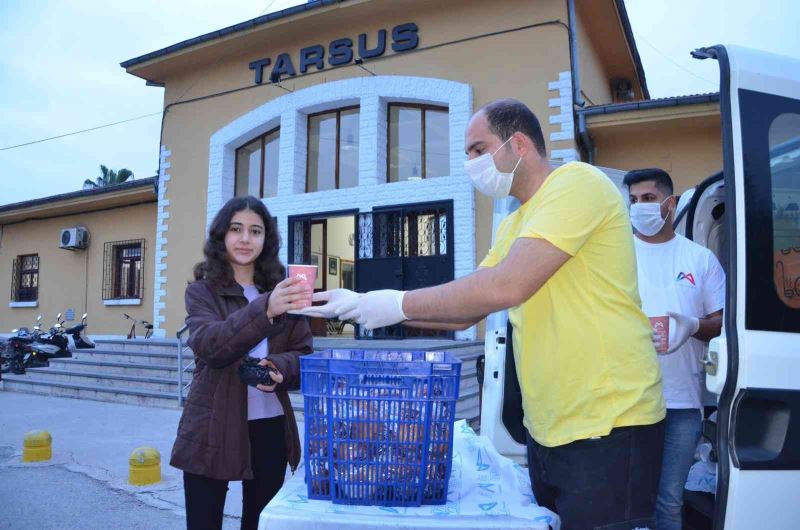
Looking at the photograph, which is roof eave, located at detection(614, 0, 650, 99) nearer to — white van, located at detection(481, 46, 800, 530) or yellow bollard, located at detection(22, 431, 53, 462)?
white van, located at detection(481, 46, 800, 530)

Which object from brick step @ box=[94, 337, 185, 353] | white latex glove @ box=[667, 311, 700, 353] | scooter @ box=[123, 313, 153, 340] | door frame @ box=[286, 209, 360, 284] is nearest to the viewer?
white latex glove @ box=[667, 311, 700, 353]

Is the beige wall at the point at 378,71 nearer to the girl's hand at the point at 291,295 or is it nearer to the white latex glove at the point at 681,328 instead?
the white latex glove at the point at 681,328

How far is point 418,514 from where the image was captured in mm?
1571

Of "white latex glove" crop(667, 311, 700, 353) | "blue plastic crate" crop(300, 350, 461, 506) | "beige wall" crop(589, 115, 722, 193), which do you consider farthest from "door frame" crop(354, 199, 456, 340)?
"blue plastic crate" crop(300, 350, 461, 506)

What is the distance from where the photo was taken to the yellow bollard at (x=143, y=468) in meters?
5.36

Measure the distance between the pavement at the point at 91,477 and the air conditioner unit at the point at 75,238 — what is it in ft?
31.1

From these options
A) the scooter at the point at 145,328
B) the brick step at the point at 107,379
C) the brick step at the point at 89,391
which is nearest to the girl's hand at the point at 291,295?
the brick step at the point at 89,391

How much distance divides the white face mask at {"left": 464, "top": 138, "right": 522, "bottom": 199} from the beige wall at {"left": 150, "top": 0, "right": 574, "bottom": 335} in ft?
28.1

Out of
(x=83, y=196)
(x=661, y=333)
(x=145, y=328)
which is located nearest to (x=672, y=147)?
(x=661, y=333)

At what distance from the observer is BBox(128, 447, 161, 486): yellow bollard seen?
5359 mm

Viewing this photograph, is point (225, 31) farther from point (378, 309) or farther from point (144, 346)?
point (378, 309)

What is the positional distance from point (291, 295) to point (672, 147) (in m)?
9.98

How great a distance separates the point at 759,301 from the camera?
5.71 ft

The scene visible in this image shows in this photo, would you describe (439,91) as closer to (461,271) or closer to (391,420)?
(461,271)
